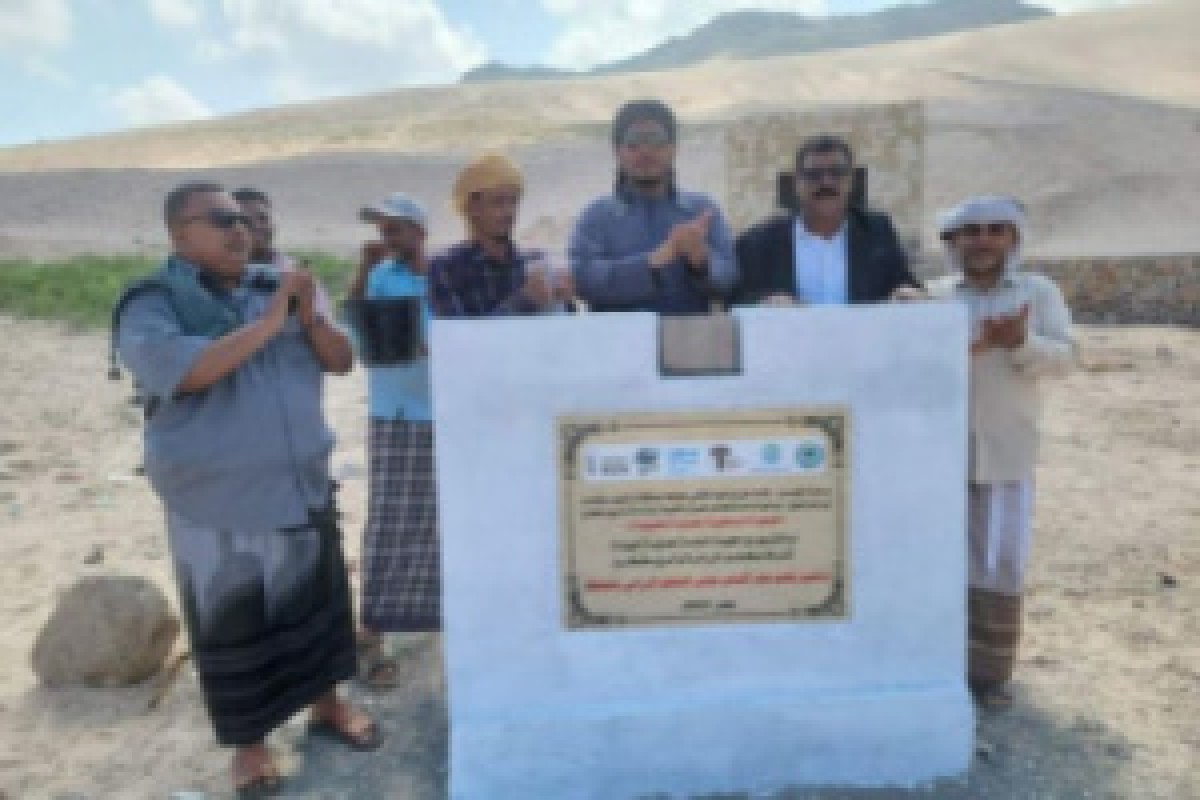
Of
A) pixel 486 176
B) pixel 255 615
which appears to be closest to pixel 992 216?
pixel 486 176

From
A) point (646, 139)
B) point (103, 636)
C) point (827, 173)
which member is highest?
point (646, 139)

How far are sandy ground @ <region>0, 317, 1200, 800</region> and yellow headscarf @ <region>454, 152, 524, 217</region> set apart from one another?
1.77 m

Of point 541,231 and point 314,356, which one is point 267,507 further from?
point 541,231

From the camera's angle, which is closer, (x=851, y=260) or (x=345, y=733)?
(x=851, y=260)

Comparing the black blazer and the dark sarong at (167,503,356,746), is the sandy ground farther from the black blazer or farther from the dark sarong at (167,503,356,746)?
the black blazer

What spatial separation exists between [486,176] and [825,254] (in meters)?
1.07

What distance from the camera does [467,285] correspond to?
3.47 m

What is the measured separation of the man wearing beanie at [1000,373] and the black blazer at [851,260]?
0.17 metres

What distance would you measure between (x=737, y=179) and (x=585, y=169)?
39.8 ft

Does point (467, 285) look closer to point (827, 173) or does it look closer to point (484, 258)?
point (484, 258)

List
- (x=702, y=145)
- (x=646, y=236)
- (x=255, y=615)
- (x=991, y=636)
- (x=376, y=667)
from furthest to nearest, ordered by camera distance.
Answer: (x=702, y=145)
(x=376, y=667)
(x=991, y=636)
(x=646, y=236)
(x=255, y=615)

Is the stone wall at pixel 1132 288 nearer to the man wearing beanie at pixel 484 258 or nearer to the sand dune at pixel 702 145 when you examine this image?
the sand dune at pixel 702 145

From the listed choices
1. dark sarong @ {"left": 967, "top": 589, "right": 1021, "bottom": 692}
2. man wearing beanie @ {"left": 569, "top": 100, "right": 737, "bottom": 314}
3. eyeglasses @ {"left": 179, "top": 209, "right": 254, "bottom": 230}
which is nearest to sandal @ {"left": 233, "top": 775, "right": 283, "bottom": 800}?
eyeglasses @ {"left": 179, "top": 209, "right": 254, "bottom": 230}

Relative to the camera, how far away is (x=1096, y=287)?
12.5 m
